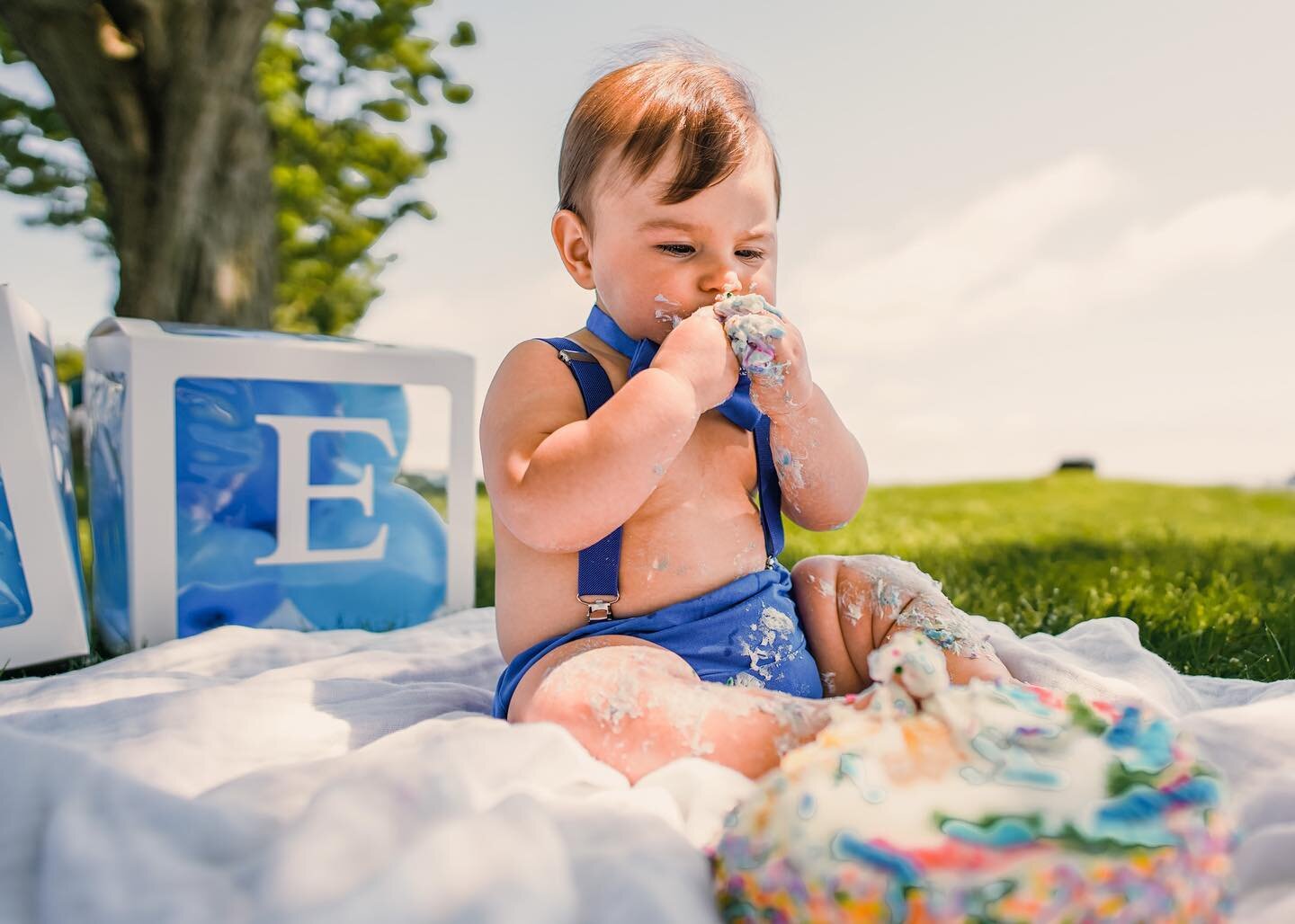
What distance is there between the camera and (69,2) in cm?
496

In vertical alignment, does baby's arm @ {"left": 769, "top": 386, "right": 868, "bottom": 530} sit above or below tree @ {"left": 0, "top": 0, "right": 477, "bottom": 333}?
below

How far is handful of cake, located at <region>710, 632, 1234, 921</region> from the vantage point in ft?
2.72

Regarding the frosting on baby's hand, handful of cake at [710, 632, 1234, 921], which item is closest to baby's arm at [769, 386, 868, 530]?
the frosting on baby's hand

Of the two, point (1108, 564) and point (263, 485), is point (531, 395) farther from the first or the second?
point (1108, 564)

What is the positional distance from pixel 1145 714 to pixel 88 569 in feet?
11.7

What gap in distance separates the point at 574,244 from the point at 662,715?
0.84 meters

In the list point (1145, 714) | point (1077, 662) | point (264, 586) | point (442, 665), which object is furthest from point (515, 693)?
point (264, 586)

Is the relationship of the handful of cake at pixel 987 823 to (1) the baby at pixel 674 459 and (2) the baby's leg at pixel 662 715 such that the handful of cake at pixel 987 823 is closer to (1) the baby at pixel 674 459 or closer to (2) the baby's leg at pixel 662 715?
(2) the baby's leg at pixel 662 715

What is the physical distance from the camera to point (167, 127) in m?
5.48

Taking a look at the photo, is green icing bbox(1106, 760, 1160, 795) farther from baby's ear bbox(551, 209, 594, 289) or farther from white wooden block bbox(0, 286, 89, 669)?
white wooden block bbox(0, 286, 89, 669)

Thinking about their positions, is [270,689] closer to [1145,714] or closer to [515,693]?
[515,693]

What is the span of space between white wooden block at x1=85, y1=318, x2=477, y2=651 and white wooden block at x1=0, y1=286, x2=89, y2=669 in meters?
0.14

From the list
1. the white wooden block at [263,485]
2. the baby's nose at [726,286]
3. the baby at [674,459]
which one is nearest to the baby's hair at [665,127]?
the baby at [674,459]

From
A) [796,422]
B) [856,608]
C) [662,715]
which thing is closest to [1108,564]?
[856,608]
